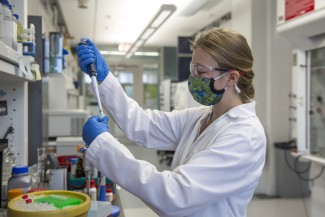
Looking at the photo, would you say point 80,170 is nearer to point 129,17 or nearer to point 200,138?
point 200,138

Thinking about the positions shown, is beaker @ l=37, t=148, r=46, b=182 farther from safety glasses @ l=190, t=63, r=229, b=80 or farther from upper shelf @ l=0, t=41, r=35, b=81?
safety glasses @ l=190, t=63, r=229, b=80

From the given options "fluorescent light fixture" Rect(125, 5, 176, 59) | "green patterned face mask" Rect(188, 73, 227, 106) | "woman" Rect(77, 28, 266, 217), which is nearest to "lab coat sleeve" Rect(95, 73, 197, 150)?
"woman" Rect(77, 28, 266, 217)

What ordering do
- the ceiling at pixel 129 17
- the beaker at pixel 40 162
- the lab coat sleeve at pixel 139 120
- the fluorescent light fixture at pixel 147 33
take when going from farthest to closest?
the fluorescent light fixture at pixel 147 33 < the ceiling at pixel 129 17 < the beaker at pixel 40 162 < the lab coat sleeve at pixel 139 120

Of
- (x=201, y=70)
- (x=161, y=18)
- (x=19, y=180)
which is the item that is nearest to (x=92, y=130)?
(x=201, y=70)

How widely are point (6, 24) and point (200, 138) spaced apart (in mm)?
852

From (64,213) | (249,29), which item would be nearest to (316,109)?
(249,29)

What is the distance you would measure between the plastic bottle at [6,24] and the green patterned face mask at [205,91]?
706mm

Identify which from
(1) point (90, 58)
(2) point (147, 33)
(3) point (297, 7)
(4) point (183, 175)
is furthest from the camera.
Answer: (2) point (147, 33)

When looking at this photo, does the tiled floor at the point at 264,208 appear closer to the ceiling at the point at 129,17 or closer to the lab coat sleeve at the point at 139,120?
the lab coat sleeve at the point at 139,120

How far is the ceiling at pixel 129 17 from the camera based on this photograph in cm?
478

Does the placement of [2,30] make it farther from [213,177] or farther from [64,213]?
[213,177]

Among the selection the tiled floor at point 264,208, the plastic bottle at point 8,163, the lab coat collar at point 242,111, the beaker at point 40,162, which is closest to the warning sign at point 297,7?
the lab coat collar at point 242,111

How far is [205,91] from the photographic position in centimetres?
123

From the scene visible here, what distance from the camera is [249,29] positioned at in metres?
4.29
